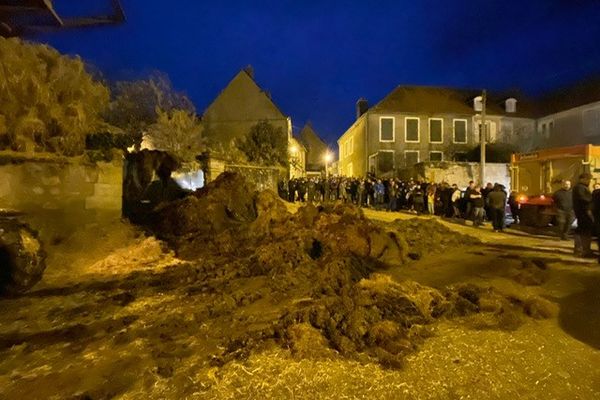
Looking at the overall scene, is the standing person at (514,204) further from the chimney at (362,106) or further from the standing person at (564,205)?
the chimney at (362,106)

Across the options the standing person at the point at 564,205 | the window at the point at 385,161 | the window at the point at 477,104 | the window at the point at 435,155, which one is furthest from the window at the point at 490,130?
the standing person at the point at 564,205

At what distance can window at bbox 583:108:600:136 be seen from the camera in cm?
3138

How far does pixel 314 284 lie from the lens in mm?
7164

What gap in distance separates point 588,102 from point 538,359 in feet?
117

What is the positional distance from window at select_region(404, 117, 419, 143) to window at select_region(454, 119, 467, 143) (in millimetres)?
3422

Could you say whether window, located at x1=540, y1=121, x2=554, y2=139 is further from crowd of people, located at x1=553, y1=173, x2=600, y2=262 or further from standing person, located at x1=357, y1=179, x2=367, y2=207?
crowd of people, located at x1=553, y1=173, x2=600, y2=262

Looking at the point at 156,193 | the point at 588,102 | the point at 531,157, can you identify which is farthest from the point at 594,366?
the point at 588,102

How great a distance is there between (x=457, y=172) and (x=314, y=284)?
22.5 meters

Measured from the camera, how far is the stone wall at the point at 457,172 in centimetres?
2616

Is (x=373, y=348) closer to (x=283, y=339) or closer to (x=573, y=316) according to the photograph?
(x=283, y=339)

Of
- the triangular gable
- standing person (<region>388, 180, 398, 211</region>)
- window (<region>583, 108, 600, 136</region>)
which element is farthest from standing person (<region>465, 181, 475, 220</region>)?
window (<region>583, 108, 600, 136</region>)

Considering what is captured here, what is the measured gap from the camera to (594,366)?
4.25 meters

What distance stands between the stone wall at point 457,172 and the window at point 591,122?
9.85 m

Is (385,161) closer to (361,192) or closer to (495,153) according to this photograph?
(495,153)
